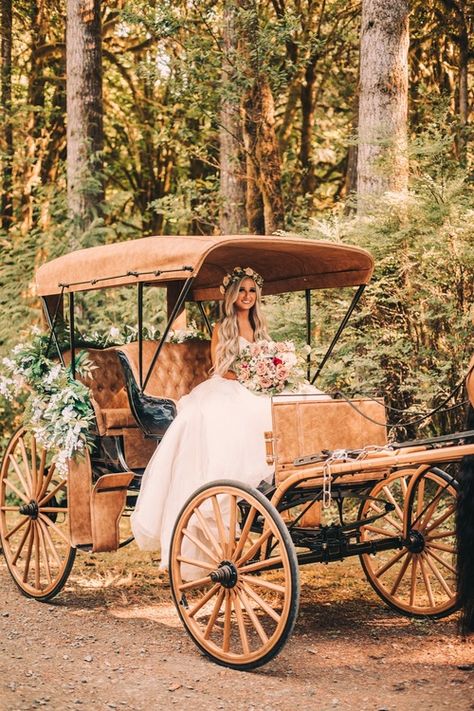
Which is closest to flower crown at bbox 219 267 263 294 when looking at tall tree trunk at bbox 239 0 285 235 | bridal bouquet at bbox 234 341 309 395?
bridal bouquet at bbox 234 341 309 395

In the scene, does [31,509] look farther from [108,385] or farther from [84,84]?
[84,84]

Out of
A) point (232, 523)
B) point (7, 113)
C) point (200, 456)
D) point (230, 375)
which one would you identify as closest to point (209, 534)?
point (232, 523)

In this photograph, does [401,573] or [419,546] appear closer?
[419,546]

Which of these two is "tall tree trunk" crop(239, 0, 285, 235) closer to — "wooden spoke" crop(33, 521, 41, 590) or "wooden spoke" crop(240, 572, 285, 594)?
"wooden spoke" crop(33, 521, 41, 590)

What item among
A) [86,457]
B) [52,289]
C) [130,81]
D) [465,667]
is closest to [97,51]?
[130,81]

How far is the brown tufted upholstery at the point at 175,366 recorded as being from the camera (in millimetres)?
6883

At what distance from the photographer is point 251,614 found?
4703mm

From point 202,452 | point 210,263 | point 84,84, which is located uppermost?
point 84,84

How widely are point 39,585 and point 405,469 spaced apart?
2.77m

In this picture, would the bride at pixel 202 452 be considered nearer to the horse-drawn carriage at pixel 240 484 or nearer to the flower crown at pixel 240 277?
the horse-drawn carriage at pixel 240 484

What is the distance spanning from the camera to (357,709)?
4.23 metres

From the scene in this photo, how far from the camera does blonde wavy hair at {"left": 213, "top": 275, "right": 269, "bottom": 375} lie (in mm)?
6105

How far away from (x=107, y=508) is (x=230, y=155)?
8.00 meters

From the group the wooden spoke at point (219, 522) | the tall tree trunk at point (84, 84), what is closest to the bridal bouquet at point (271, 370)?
the wooden spoke at point (219, 522)
